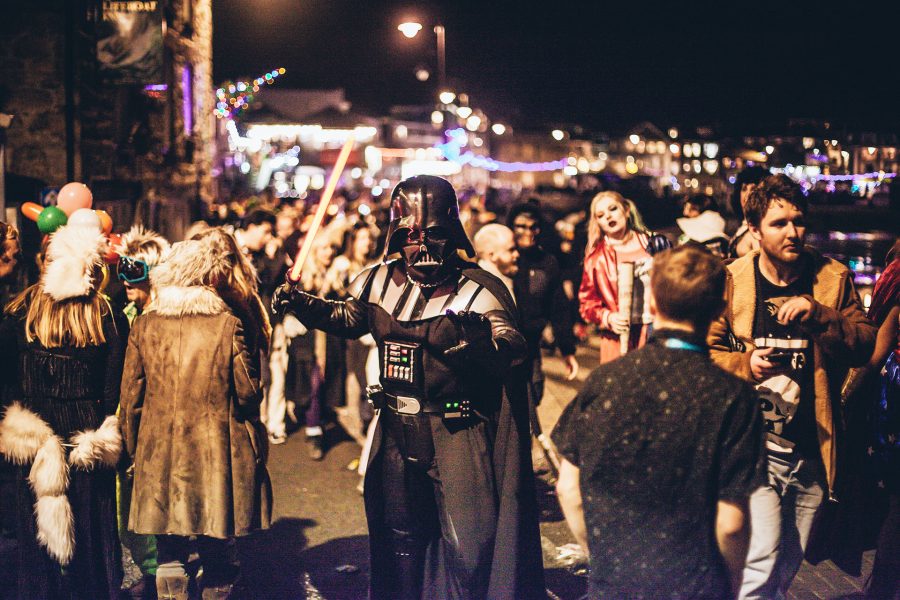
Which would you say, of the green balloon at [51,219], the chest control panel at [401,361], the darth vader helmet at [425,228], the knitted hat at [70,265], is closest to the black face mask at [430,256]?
the darth vader helmet at [425,228]

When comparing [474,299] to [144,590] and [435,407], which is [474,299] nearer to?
[435,407]

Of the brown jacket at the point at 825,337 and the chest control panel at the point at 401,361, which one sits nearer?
the brown jacket at the point at 825,337

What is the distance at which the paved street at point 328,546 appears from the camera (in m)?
5.47

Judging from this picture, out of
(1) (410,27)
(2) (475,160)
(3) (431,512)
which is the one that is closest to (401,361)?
(3) (431,512)

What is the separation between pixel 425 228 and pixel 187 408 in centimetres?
154

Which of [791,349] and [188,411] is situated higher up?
[791,349]

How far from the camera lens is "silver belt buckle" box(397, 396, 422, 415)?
4363 mm

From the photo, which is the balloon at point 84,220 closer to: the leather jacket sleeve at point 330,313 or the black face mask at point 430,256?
the leather jacket sleeve at point 330,313

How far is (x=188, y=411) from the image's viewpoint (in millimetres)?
4746

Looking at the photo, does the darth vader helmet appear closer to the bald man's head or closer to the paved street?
the bald man's head

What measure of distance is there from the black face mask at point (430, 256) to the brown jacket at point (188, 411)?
1028 mm

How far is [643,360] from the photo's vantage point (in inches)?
113

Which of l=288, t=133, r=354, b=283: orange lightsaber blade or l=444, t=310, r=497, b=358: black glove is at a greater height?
l=288, t=133, r=354, b=283: orange lightsaber blade

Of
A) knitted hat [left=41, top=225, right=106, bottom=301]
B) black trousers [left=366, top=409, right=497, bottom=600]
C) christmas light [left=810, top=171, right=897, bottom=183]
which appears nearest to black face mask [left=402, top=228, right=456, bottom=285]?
black trousers [left=366, top=409, right=497, bottom=600]
